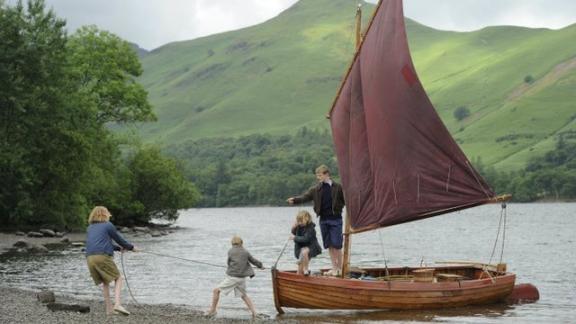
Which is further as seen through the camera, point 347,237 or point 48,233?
point 48,233

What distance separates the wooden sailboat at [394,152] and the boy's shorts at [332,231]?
0.94 m

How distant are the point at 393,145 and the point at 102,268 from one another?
32.9 ft

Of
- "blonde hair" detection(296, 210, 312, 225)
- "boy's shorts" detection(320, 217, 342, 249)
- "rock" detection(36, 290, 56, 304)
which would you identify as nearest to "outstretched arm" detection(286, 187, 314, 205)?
"boy's shorts" detection(320, 217, 342, 249)

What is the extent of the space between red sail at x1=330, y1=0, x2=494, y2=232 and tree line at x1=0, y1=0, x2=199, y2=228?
3150 cm

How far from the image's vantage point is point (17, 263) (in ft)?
137

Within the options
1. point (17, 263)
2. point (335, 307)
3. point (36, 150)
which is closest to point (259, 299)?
point (335, 307)

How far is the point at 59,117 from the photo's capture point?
5819 cm

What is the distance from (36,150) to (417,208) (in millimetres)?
37256

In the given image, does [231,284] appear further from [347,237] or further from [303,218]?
[347,237]

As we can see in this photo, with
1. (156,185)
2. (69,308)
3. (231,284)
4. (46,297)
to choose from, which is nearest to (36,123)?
(156,185)

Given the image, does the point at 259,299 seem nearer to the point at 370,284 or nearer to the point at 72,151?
the point at 370,284

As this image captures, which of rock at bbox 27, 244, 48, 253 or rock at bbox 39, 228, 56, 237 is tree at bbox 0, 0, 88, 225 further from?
rock at bbox 27, 244, 48, 253

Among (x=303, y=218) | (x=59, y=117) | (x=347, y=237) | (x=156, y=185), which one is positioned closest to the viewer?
(x=303, y=218)

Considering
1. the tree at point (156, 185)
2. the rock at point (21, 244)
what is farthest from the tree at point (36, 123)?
the tree at point (156, 185)
